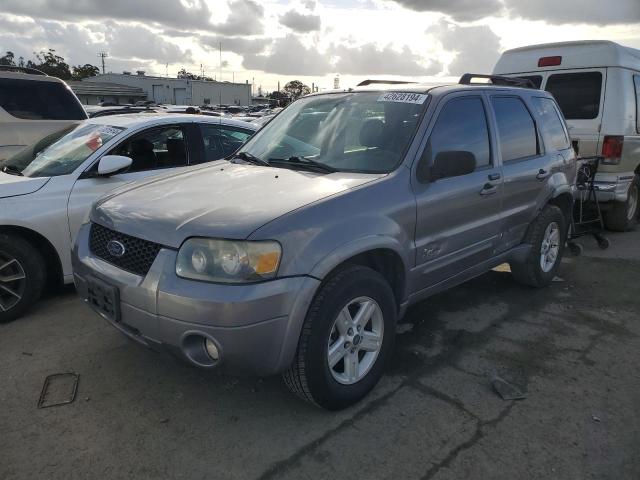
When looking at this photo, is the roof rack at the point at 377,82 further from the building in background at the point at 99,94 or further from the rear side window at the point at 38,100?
the building in background at the point at 99,94

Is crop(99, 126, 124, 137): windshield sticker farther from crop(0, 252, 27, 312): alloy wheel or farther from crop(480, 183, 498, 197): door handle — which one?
crop(480, 183, 498, 197): door handle

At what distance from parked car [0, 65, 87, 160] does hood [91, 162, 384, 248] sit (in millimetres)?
3929

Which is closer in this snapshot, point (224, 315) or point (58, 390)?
point (224, 315)

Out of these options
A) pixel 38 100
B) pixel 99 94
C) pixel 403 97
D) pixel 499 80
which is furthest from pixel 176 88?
pixel 403 97

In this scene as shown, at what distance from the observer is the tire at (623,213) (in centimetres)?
742

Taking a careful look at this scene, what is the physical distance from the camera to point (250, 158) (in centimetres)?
391

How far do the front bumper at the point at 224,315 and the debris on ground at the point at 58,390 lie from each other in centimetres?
82

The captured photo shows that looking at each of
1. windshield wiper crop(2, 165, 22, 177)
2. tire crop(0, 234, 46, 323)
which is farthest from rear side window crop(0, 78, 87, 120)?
tire crop(0, 234, 46, 323)

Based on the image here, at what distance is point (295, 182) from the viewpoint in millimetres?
3146

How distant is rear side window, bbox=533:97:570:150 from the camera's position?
4.80 m

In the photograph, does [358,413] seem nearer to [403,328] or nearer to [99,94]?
[403,328]

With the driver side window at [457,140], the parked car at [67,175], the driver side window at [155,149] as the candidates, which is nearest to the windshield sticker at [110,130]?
the parked car at [67,175]

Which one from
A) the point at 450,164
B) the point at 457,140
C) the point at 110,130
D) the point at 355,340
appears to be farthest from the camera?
the point at 110,130

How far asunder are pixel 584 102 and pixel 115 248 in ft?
21.7
